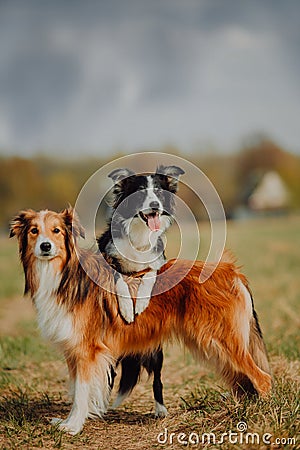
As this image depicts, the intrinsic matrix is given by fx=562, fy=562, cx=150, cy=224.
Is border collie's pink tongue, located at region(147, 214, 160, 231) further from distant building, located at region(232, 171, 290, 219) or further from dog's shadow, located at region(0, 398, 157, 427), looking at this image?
distant building, located at region(232, 171, 290, 219)

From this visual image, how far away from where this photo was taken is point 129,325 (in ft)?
16.2

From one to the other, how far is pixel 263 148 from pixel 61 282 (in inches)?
1842

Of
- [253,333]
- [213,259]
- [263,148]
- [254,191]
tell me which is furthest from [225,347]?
[263,148]

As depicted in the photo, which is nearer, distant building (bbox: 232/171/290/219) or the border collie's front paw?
the border collie's front paw

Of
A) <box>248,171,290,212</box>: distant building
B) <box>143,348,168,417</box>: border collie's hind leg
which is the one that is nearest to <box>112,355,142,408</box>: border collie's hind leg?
<box>143,348,168,417</box>: border collie's hind leg

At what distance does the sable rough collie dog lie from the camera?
189 inches

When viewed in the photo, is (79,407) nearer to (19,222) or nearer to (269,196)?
(19,222)

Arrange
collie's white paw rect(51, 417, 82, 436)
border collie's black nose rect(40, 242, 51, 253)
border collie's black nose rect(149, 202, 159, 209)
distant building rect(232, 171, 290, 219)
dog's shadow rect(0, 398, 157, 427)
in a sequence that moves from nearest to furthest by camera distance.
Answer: border collie's black nose rect(40, 242, 51, 253), border collie's black nose rect(149, 202, 159, 209), collie's white paw rect(51, 417, 82, 436), dog's shadow rect(0, 398, 157, 427), distant building rect(232, 171, 290, 219)

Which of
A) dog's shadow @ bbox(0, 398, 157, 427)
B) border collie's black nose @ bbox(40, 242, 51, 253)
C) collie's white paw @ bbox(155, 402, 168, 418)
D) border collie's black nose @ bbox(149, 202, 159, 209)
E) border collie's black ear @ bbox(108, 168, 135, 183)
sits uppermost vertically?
border collie's black ear @ bbox(108, 168, 135, 183)

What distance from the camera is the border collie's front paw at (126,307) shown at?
4.82 meters

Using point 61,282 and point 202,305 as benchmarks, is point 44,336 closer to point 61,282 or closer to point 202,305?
point 61,282

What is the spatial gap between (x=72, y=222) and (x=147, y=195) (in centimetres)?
68

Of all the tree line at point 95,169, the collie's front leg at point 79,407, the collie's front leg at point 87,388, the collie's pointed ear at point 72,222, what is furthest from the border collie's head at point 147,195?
the tree line at point 95,169

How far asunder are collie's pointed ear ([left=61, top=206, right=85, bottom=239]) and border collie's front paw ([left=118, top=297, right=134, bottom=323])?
0.67m
